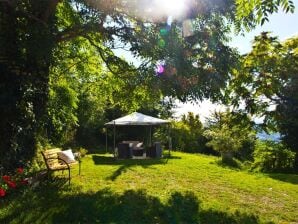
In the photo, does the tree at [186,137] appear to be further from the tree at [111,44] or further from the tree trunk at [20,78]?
the tree trunk at [20,78]

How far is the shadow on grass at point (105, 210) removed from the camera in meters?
7.38

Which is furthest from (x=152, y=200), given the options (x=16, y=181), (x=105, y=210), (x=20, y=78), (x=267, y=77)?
(x=267, y=77)

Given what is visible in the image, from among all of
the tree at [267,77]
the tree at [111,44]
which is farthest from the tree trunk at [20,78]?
the tree at [267,77]

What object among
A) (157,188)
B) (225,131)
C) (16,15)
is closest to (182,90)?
(157,188)

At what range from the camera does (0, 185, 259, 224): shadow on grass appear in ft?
24.2

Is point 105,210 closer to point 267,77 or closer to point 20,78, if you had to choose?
point 20,78

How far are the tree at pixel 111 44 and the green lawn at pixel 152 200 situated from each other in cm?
186

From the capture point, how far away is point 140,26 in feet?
34.9

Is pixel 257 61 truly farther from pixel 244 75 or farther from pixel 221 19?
pixel 221 19

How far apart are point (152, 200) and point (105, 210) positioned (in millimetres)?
1518

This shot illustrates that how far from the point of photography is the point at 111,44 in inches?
444

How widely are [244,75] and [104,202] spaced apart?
9.38m

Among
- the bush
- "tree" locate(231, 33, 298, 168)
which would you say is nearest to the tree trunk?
"tree" locate(231, 33, 298, 168)

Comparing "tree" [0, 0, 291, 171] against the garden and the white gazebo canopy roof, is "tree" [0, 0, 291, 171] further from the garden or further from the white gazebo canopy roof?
the white gazebo canopy roof
